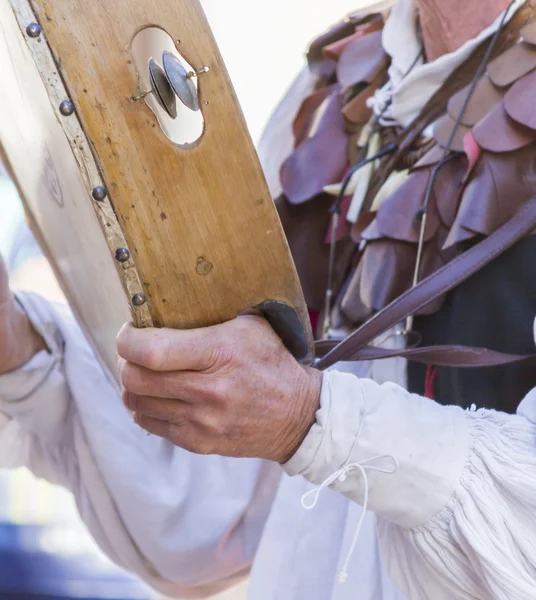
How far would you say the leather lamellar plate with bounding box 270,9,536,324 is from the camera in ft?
2.44

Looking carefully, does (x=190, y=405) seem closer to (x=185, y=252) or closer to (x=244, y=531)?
(x=185, y=252)

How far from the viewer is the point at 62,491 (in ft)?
7.18

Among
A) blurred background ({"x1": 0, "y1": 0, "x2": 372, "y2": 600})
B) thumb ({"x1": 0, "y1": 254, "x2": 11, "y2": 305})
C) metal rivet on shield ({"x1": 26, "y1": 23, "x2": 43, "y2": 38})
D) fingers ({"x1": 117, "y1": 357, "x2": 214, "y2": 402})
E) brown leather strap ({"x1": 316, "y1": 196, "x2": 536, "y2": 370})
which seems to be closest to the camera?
metal rivet on shield ({"x1": 26, "y1": 23, "x2": 43, "y2": 38})

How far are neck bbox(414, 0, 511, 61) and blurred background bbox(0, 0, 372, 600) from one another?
111 cm

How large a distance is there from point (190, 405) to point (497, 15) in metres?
0.63

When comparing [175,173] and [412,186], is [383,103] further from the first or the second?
[175,173]

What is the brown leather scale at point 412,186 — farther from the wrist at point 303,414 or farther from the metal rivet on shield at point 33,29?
the metal rivet on shield at point 33,29

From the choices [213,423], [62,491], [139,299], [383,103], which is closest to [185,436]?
[213,423]

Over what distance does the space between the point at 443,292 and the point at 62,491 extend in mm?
1824

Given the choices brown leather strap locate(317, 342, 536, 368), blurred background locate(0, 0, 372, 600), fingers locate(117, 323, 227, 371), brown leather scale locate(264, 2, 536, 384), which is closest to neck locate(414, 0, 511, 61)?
brown leather scale locate(264, 2, 536, 384)

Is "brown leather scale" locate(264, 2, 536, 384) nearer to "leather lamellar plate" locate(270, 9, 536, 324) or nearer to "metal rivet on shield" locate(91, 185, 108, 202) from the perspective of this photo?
"leather lamellar plate" locate(270, 9, 536, 324)

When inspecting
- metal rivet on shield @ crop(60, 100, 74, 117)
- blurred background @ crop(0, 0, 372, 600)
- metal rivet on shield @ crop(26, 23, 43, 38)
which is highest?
metal rivet on shield @ crop(26, 23, 43, 38)

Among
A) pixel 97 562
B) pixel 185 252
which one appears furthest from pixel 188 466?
pixel 97 562

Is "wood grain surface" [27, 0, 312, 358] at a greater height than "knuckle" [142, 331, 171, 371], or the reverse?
"wood grain surface" [27, 0, 312, 358]
